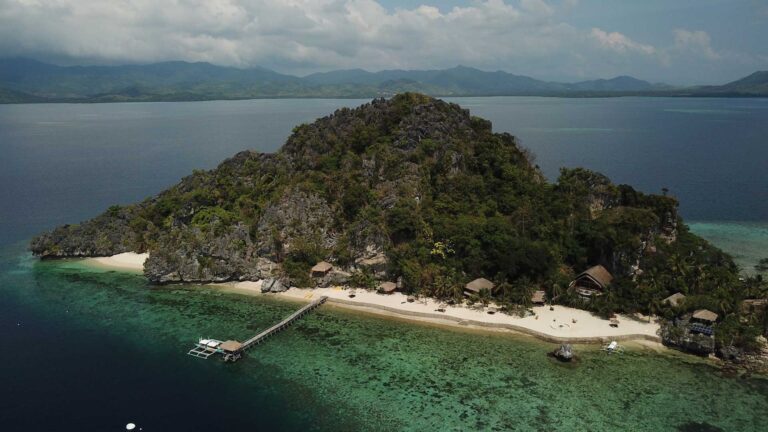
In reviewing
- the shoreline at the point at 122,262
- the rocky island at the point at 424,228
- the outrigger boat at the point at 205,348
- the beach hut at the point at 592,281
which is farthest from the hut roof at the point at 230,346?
the beach hut at the point at 592,281

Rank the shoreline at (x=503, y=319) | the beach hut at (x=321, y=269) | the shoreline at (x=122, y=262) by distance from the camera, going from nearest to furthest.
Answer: the shoreline at (x=503, y=319) → the beach hut at (x=321, y=269) → the shoreline at (x=122, y=262)

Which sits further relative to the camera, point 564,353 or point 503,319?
point 503,319

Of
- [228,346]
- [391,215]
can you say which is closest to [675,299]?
[391,215]

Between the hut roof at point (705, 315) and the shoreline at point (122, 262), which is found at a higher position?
the hut roof at point (705, 315)

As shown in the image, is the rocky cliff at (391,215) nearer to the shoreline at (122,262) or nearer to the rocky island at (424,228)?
the rocky island at (424,228)

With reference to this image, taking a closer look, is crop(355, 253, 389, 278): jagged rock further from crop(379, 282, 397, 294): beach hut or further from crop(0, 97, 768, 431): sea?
crop(0, 97, 768, 431): sea

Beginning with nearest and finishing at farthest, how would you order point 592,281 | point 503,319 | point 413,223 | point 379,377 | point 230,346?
1. point 379,377
2. point 230,346
3. point 503,319
4. point 592,281
5. point 413,223

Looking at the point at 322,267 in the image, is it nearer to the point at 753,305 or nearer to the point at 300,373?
the point at 300,373

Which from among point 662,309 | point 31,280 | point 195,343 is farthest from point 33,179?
point 662,309
